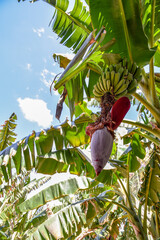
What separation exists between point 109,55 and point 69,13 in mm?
979

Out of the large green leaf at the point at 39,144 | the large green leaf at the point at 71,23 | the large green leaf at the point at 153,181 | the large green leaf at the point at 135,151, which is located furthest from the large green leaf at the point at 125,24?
the large green leaf at the point at 153,181

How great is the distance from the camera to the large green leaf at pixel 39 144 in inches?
65.9

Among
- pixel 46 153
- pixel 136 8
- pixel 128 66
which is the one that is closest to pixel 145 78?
pixel 128 66

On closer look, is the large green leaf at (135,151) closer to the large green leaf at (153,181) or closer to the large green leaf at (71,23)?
the large green leaf at (153,181)

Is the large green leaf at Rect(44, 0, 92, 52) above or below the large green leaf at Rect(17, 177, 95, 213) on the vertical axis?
above

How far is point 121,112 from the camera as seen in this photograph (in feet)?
2.63

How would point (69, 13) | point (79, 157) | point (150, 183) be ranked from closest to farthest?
point (69, 13) → point (79, 157) → point (150, 183)

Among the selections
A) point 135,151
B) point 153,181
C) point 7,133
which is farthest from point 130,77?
point 7,133

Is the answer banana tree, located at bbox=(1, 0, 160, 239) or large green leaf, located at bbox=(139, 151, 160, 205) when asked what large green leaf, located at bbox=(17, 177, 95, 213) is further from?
large green leaf, located at bbox=(139, 151, 160, 205)

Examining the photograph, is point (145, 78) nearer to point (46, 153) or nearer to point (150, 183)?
point (46, 153)

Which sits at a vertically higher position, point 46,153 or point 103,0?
point 103,0

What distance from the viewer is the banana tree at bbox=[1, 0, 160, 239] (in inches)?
38.2

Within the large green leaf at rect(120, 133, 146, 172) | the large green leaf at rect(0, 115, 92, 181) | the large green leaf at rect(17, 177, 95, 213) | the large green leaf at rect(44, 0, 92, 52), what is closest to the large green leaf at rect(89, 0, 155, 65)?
the large green leaf at rect(44, 0, 92, 52)

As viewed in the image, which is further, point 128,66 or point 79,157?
point 79,157
